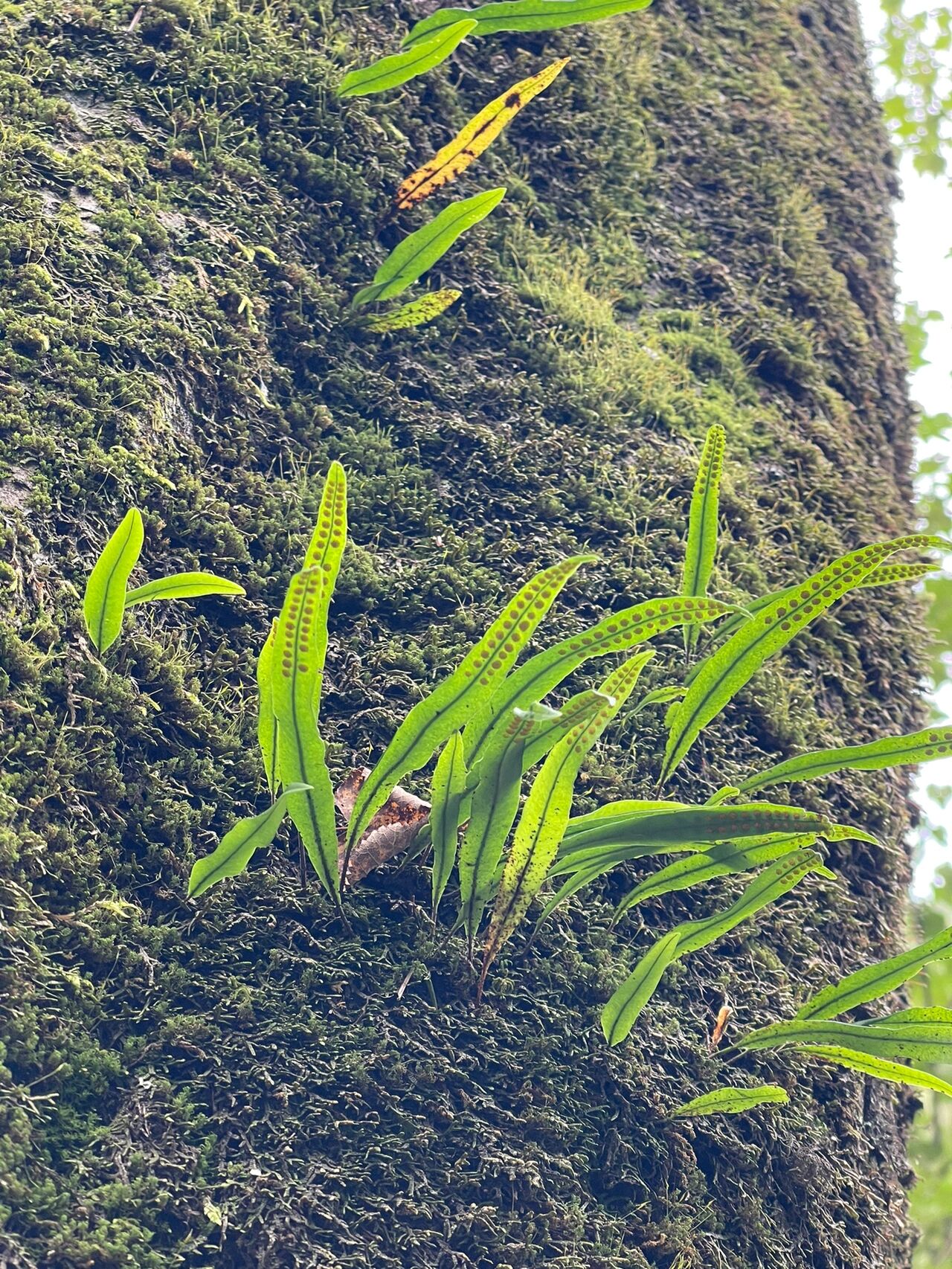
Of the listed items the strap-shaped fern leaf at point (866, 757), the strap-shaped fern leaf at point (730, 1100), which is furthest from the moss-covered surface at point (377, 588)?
the strap-shaped fern leaf at point (866, 757)

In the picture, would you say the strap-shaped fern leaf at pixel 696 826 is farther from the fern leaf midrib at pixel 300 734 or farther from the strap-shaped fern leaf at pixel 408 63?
the strap-shaped fern leaf at pixel 408 63

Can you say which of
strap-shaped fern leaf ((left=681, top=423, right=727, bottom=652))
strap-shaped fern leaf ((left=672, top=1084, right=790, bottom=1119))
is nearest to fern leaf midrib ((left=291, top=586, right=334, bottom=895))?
strap-shaped fern leaf ((left=672, top=1084, right=790, bottom=1119))

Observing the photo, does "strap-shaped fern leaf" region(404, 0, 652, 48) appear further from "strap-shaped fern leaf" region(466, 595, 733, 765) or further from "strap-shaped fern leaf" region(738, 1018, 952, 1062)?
"strap-shaped fern leaf" region(738, 1018, 952, 1062)

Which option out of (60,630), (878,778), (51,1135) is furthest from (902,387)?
(51,1135)

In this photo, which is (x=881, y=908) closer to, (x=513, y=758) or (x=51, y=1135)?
(x=513, y=758)

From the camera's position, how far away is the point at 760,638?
1243mm

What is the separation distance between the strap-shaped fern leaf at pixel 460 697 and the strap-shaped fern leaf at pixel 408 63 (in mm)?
854

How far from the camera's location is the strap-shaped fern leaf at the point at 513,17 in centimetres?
156

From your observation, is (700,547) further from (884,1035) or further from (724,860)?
(884,1035)

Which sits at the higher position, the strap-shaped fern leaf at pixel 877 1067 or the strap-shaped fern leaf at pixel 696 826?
the strap-shaped fern leaf at pixel 696 826

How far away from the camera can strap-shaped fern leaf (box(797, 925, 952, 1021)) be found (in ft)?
3.84

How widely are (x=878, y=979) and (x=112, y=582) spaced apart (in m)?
0.90

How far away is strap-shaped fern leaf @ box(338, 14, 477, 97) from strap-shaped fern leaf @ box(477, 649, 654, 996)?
0.98m

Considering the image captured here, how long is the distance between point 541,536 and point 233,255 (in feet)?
1.80
